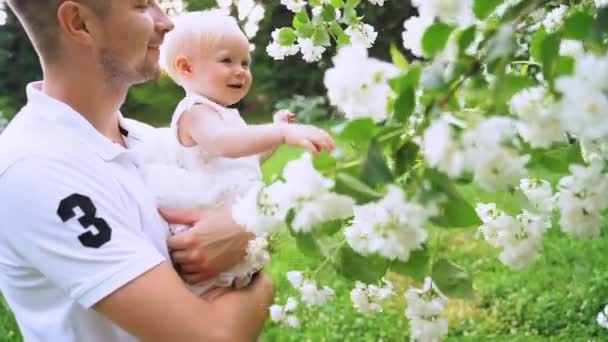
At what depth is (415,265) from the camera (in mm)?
1167

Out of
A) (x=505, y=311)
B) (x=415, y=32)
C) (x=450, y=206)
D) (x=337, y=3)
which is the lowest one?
(x=505, y=311)

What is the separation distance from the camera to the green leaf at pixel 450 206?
938 mm

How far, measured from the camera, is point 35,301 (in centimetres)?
150

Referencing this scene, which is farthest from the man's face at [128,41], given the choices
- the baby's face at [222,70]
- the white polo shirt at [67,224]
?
the baby's face at [222,70]

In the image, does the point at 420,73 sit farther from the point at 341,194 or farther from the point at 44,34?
the point at 44,34

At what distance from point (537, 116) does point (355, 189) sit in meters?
0.20

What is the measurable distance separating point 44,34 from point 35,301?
0.46m

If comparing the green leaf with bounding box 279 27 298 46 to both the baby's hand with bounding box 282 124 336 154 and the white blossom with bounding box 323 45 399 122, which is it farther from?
the white blossom with bounding box 323 45 399 122

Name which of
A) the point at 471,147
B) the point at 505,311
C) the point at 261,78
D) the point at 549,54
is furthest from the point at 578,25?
the point at 261,78

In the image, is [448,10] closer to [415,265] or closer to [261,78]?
[415,265]

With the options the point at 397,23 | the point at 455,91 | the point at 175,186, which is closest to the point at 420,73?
the point at 455,91

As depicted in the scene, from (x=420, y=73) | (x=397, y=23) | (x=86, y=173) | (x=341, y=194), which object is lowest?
(x=397, y=23)

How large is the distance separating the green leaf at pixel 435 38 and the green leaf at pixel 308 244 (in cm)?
29

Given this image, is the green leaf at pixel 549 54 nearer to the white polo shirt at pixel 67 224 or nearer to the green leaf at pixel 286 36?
the white polo shirt at pixel 67 224
